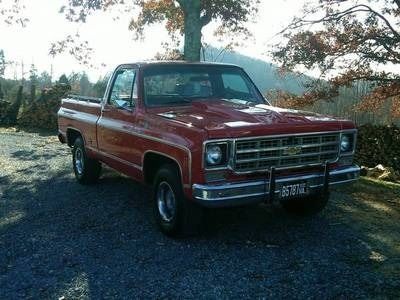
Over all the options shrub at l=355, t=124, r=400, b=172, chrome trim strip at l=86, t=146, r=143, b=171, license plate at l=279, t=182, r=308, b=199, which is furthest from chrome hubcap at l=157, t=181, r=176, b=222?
shrub at l=355, t=124, r=400, b=172

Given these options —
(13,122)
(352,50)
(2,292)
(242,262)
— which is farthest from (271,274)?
(13,122)

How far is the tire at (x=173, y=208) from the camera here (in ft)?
17.2

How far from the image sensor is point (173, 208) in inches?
216

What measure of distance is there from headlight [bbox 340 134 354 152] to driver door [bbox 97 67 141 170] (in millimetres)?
2369

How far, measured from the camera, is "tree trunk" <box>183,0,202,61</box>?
13398 mm

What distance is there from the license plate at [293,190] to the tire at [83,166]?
3984mm

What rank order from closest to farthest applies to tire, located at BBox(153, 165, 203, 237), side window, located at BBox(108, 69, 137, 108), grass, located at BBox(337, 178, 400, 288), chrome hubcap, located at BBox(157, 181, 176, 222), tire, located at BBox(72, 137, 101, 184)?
grass, located at BBox(337, 178, 400, 288), tire, located at BBox(153, 165, 203, 237), chrome hubcap, located at BBox(157, 181, 176, 222), side window, located at BBox(108, 69, 137, 108), tire, located at BBox(72, 137, 101, 184)

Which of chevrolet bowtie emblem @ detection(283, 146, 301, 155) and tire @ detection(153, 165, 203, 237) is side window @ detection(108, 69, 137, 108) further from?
chevrolet bowtie emblem @ detection(283, 146, 301, 155)

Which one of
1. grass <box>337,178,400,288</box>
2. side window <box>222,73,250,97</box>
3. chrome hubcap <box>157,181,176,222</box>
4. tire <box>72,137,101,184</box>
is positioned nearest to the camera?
grass <box>337,178,400,288</box>

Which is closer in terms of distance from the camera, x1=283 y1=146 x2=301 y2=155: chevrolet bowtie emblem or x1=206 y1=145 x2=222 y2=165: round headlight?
x1=206 y1=145 x2=222 y2=165: round headlight

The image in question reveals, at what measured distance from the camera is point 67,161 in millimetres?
10984

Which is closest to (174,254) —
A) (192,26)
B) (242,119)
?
(242,119)

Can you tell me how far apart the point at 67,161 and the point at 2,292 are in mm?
6796

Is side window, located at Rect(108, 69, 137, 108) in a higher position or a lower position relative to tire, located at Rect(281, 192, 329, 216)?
higher
